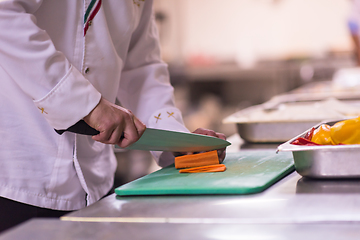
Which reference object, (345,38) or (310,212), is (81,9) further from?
(345,38)

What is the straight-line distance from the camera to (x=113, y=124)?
0.71 meters

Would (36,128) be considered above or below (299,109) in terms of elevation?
above

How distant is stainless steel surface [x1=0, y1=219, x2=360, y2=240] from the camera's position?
454 mm

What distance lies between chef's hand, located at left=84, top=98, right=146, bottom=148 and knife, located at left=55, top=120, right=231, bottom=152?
0.01 metres

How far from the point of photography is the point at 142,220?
1.76 feet

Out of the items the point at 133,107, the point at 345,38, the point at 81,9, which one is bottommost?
the point at 345,38

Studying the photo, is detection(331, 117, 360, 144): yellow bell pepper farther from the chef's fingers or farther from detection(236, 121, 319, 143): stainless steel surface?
detection(236, 121, 319, 143): stainless steel surface

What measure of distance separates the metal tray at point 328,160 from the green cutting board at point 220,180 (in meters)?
0.06

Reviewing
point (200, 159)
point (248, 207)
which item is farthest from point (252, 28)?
point (248, 207)

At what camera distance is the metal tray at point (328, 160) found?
631 mm

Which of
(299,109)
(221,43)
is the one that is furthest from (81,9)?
(221,43)

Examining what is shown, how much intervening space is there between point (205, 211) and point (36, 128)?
0.49m

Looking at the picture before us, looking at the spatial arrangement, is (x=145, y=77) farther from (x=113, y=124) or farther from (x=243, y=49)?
(x=243, y=49)

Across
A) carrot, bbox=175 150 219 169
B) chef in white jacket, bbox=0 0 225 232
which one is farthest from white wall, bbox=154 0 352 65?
carrot, bbox=175 150 219 169
